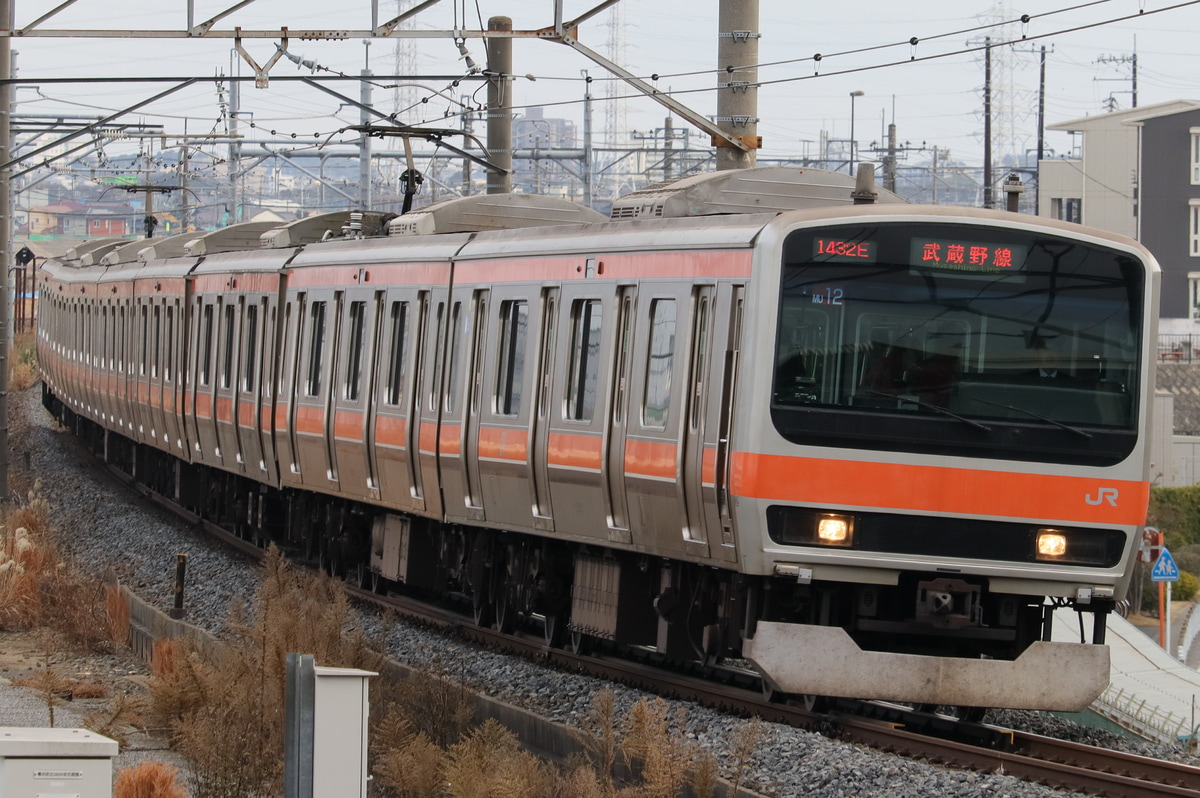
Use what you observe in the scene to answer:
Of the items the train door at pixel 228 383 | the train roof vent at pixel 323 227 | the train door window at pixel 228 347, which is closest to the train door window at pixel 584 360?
the train roof vent at pixel 323 227

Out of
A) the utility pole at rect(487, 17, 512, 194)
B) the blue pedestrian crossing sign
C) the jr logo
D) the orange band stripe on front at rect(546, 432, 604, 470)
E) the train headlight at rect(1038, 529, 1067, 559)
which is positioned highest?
the utility pole at rect(487, 17, 512, 194)

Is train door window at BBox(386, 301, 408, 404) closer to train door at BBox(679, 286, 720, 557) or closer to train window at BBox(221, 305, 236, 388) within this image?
train door at BBox(679, 286, 720, 557)

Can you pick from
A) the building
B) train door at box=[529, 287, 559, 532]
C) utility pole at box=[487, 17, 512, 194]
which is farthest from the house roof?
train door at box=[529, 287, 559, 532]

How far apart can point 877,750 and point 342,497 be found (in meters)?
7.90

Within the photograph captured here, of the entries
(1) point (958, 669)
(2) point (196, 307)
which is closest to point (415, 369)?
(1) point (958, 669)

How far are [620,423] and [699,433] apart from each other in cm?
→ 105

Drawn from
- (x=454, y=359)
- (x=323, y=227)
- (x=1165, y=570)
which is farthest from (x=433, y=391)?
(x=1165, y=570)

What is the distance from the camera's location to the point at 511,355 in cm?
1245

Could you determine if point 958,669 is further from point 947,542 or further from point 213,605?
point 213,605

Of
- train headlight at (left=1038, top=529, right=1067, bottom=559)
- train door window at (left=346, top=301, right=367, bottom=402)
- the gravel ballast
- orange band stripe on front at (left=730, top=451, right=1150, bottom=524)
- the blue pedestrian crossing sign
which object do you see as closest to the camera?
the gravel ballast

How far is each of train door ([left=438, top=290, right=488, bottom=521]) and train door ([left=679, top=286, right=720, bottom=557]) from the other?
3.03 meters

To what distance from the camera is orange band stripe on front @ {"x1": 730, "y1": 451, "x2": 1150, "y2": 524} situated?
30.9 ft

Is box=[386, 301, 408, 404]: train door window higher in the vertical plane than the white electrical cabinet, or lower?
higher

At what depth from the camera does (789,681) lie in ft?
30.6
